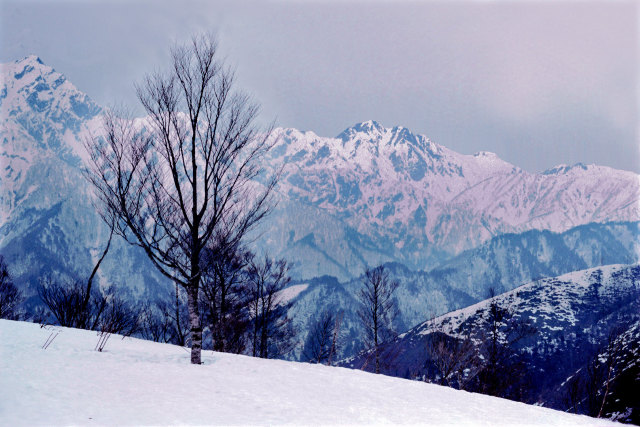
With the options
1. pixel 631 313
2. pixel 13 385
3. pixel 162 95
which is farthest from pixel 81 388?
pixel 631 313

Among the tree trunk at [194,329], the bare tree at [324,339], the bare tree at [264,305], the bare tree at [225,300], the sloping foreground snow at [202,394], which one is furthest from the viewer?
the bare tree at [264,305]

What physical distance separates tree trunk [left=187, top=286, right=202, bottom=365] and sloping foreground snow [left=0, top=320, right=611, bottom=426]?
1.42ft

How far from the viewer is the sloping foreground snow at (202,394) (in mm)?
7836

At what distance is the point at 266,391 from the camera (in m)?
10.6

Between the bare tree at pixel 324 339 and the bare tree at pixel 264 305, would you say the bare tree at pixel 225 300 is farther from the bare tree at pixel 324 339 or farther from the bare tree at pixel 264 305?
the bare tree at pixel 324 339

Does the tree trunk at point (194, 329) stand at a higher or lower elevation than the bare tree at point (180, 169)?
lower

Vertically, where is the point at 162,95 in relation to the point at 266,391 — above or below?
above

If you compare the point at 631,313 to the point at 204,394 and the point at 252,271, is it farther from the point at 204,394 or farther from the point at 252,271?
the point at 204,394

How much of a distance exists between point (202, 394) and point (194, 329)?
14.4 ft

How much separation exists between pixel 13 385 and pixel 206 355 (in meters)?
7.57

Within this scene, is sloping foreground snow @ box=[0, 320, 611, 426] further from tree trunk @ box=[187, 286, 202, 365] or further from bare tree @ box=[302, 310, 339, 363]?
bare tree @ box=[302, 310, 339, 363]

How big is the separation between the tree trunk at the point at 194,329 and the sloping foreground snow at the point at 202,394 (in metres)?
0.43

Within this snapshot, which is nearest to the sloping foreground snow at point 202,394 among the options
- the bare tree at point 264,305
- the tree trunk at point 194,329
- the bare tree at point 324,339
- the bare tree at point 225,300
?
the tree trunk at point 194,329

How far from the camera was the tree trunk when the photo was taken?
13461mm
